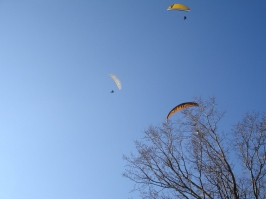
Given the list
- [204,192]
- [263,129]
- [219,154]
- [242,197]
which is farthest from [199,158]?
[263,129]

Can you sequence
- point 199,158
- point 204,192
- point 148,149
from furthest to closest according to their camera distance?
point 148,149, point 199,158, point 204,192

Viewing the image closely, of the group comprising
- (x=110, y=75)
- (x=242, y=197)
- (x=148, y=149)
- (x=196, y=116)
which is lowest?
(x=242, y=197)

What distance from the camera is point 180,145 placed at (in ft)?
33.5

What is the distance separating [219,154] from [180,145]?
1.73m

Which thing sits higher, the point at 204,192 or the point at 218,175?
the point at 218,175

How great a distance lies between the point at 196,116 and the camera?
1069 cm

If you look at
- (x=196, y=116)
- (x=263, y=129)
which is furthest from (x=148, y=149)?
(x=263, y=129)

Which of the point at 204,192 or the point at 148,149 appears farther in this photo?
the point at 148,149

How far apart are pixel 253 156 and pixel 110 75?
34.3ft

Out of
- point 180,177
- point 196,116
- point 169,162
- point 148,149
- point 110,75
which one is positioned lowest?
point 180,177

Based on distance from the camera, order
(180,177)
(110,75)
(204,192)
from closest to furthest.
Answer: (204,192)
(180,177)
(110,75)

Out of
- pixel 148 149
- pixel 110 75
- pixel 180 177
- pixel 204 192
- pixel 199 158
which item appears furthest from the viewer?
pixel 110 75

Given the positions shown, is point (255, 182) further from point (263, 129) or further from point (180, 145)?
point (180, 145)

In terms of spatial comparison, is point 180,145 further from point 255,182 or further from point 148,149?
point 255,182
